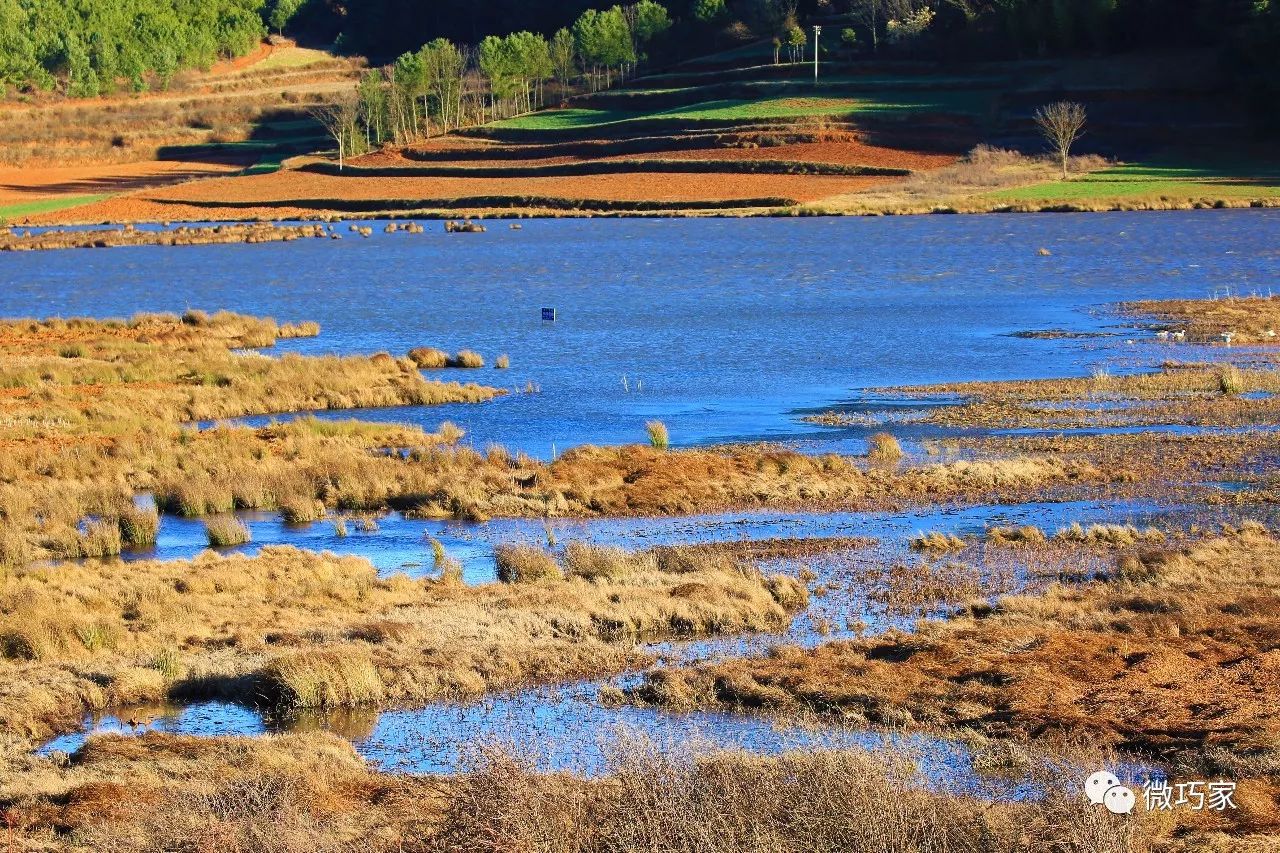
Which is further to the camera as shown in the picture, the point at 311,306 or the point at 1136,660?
the point at 311,306

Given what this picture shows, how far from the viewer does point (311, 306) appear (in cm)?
6719

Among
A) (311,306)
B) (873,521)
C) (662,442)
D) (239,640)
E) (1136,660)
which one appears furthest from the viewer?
(311,306)

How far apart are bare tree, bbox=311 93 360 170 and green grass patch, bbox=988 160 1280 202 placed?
66900 mm

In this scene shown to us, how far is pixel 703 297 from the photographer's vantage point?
65.8 metres

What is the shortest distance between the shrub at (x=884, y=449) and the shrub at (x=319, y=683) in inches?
575

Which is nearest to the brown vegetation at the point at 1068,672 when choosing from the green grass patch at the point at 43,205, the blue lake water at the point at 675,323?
the blue lake water at the point at 675,323

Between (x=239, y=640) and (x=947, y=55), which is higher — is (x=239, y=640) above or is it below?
below

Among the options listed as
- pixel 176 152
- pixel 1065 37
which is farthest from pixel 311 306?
pixel 176 152

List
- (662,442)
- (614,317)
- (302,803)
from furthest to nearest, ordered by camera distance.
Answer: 1. (614,317)
2. (662,442)
3. (302,803)

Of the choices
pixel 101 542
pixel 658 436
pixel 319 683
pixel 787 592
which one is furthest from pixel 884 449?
pixel 319 683

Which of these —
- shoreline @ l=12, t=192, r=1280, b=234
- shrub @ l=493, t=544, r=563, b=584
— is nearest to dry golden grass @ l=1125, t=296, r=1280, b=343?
shrub @ l=493, t=544, r=563, b=584

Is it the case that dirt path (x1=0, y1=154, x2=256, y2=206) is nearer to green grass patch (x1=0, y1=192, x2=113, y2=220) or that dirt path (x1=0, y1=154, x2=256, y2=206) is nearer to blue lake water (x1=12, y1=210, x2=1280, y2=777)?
green grass patch (x1=0, y1=192, x2=113, y2=220)

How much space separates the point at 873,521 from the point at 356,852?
50.2 feet

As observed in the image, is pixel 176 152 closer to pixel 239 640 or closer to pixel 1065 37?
pixel 1065 37
